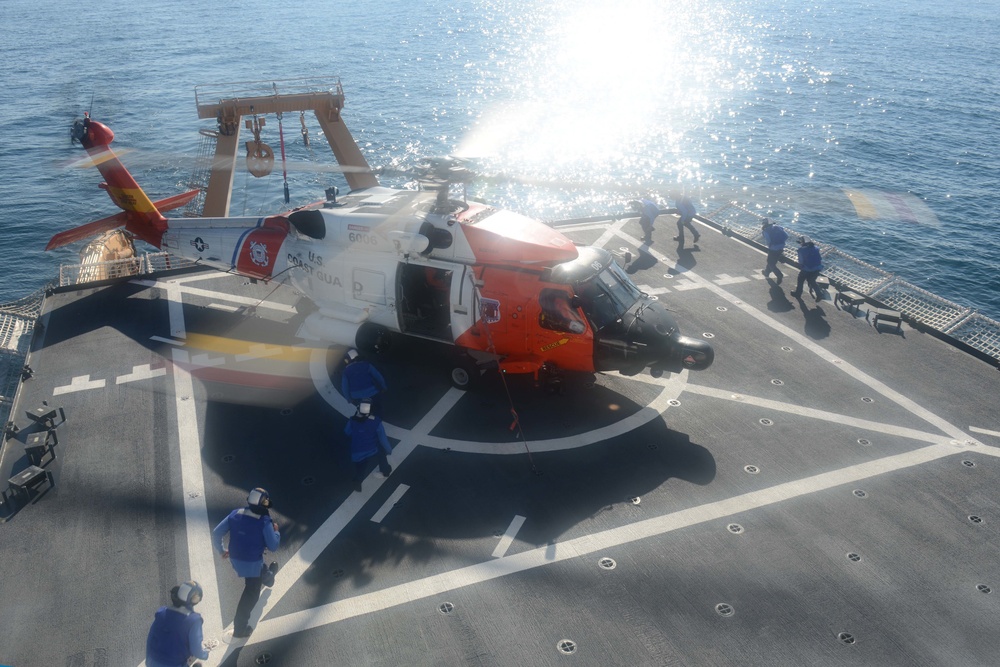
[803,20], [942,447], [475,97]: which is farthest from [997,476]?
[803,20]

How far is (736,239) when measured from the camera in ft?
74.0

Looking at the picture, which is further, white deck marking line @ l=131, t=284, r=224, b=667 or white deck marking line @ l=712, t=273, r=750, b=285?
white deck marking line @ l=712, t=273, r=750, b=285

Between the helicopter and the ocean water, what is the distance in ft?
4.58

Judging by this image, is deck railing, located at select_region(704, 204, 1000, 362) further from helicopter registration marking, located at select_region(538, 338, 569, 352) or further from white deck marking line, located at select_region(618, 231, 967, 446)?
helicopter registration marking, located at select_region(538, 338, 569, 352)

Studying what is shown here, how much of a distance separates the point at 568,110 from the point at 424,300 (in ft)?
164

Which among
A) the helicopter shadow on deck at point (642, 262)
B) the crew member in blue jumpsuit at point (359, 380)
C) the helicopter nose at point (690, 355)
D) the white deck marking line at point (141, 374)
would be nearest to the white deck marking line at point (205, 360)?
the white deck marking line at point (141, 374)

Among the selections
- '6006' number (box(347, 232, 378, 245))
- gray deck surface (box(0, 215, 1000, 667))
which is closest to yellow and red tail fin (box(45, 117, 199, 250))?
gray deck surface (box(0, 215, 1000, 667))

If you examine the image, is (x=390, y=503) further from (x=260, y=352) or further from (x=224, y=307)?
(x=224, y=307)

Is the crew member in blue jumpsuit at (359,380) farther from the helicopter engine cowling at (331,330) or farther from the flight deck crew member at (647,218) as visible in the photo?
the flight deck crew member at (647,218)

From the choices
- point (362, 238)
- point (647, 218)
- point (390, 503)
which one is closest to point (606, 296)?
point (362, 238)

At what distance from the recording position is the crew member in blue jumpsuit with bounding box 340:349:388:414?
12.4 m

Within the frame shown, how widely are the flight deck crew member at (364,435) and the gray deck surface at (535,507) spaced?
700 mm

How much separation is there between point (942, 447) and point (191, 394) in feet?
50.3

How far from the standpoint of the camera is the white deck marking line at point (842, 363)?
44.4ft
